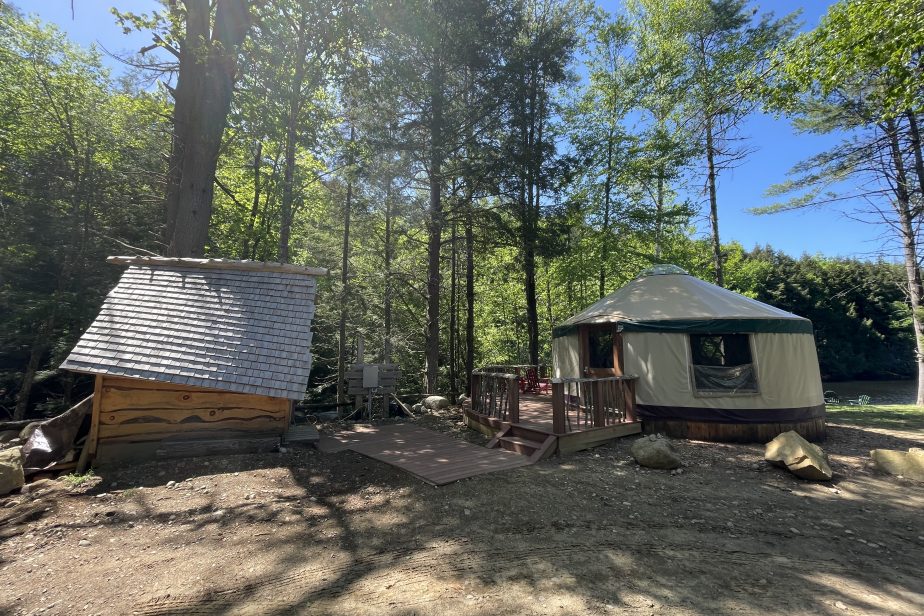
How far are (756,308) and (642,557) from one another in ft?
20.5

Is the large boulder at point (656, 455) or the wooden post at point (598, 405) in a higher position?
the wooden post at point (598, 405)

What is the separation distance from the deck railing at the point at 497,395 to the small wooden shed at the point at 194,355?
10.4 feet

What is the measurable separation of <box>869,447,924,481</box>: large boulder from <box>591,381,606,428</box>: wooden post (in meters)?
3.36

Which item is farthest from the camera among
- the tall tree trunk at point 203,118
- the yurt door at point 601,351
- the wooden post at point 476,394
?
the wooden post at point 476,394

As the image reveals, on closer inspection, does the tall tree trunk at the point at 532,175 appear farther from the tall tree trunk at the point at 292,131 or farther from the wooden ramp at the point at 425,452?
the wooden ramp at the point at 425,452

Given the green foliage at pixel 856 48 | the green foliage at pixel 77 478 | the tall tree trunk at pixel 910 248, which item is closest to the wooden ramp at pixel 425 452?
the green foliage at pixel 77 478

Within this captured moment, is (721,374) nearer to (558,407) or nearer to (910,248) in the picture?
(558,407)

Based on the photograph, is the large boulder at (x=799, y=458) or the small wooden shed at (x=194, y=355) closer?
the large boulder at (x=799, y=458)

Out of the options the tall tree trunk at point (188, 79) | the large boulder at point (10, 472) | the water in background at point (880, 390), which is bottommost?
the water in background at point (880, 390)

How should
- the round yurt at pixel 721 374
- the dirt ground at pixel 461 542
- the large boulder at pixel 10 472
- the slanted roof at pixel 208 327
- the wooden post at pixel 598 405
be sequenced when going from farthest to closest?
the round yurt at pixel 721 374 < the wooden post at pixel 598 405 < the slanted roof at pixel 208 327 < the large boulder at pixel 10 472 < the dirt ground at pixel 461 542

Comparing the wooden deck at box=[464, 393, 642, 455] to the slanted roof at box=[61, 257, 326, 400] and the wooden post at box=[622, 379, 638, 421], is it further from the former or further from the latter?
the slanted roof at box=[61, 257, 326, 400]

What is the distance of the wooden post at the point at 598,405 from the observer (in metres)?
6.32

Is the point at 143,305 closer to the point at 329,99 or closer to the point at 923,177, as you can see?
the point at 329,99

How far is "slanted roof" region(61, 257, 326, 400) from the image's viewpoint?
Result: 496cm
